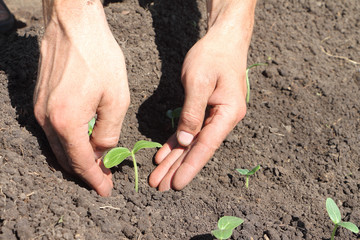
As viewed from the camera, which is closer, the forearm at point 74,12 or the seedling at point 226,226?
the seedling at point 226,226

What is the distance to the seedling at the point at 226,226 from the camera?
4.98 feet

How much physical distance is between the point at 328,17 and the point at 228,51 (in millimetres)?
1607

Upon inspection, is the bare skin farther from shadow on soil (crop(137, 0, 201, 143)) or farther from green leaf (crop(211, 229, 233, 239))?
green leaf (crop(211, 229, 233, 239))

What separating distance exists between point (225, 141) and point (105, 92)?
36.9 inches

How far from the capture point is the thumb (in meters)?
1.93

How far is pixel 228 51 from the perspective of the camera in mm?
2094

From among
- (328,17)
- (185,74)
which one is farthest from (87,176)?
(328,17)

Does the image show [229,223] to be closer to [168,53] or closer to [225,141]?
[225,141]

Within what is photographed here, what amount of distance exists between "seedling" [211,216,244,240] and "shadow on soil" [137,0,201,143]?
81cm

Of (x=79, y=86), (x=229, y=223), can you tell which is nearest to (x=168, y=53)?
(x=79, y=86)

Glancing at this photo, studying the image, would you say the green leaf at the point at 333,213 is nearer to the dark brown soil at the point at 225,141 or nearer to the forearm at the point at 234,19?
the dark brown soil at the point at 225,141

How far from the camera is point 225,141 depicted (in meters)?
2.33

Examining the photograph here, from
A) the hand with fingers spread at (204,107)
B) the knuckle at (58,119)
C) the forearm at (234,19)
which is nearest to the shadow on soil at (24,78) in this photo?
the knuckle at (58,119)

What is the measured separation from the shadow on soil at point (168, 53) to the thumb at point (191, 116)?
35 cm
